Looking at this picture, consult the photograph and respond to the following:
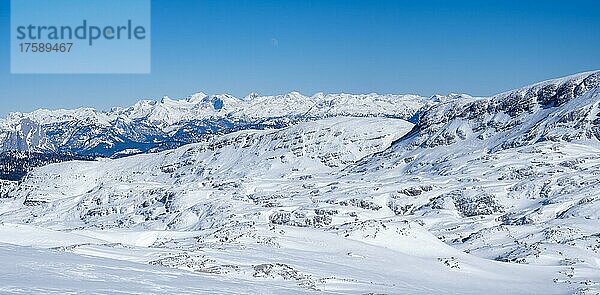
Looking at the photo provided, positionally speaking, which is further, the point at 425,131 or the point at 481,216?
the point at 425,131

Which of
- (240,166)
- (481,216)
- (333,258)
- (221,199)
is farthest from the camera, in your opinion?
(240,166)

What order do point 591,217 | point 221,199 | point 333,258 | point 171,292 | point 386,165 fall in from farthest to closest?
point 386,165
point 221,199
point 591,217
point 333,258
point 171,292

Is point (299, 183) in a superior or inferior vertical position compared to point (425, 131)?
inferior

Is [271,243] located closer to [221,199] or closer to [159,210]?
[221,199]

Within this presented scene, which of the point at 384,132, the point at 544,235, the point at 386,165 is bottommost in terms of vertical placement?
the point at 544,235

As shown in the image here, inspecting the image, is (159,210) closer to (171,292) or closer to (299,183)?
(299,183)

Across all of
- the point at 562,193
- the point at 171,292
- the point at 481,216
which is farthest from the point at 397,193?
the point at 171,292
